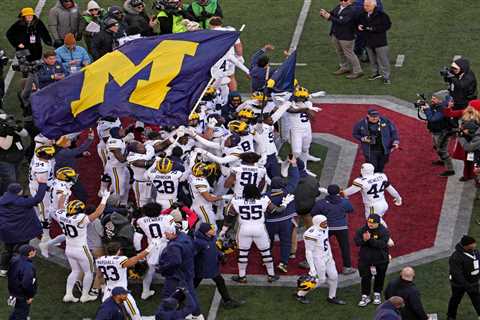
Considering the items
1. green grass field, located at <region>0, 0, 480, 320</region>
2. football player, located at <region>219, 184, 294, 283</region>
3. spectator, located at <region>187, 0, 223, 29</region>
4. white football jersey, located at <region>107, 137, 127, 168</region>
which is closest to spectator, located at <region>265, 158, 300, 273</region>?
football player, located at <region>219, 184, 294, 283</region>

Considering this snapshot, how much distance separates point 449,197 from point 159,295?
5.28 metres

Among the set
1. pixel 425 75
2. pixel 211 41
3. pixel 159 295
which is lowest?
pixel 159 295

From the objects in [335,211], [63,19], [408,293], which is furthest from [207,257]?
[63,19]

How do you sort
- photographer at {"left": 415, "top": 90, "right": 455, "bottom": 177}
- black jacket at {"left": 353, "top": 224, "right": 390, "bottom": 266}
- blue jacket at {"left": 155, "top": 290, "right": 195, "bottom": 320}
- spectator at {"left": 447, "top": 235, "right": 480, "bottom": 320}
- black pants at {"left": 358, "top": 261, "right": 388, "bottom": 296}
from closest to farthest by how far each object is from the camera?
blue jacket at {"left": 155, "top": 290, "right": 195, "bottom": 320}
spectator at {"left": 447, "top": 235, "right": 480, "bottom": 320}
black jacket at {"left": 353, "top": 224, "right": 390, "bottom": 266}
black pants at {"left": 358, "top": 261, "right": 388, "bottom": 296}
photographer at {"left": 415, "top": 90, "right": 455, "bottom": 177}

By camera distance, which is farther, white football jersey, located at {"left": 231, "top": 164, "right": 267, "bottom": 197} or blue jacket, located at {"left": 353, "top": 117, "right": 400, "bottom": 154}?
blue jacket, located at {"left": 353, "top": 117, "right": 400, "bottom": 154}

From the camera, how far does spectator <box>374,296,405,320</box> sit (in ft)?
51.1

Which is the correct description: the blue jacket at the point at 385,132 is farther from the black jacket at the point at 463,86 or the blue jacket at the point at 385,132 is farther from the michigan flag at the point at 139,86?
the michigan flag at the point at 139,86

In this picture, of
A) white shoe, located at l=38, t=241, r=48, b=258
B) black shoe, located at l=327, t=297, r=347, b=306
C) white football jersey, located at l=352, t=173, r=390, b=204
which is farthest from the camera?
white shoe, located at l=38, t=241, r=48, b=258

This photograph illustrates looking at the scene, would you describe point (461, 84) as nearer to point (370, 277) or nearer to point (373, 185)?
point (373, 185)

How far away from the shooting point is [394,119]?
76.1 feet

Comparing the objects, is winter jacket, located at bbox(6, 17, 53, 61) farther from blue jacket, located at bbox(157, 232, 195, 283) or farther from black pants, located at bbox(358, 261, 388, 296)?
black pants, located at bbox(358, 261, 388, 296)

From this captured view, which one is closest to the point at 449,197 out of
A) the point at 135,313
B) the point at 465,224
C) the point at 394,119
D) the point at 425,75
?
the point at 465,224

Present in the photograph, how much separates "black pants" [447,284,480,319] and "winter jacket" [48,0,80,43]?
1051 cm

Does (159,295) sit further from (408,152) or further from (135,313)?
(408,152)
